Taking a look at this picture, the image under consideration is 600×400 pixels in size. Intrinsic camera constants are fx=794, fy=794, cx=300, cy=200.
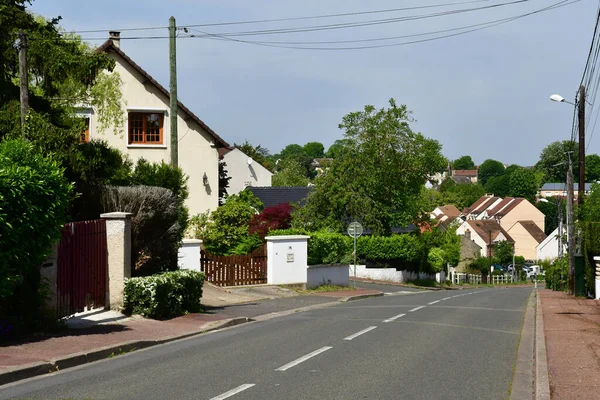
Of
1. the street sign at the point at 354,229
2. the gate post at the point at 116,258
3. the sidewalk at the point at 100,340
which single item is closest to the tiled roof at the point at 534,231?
the street sign at the point at 354,229

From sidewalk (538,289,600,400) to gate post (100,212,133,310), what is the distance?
8702 millimetres

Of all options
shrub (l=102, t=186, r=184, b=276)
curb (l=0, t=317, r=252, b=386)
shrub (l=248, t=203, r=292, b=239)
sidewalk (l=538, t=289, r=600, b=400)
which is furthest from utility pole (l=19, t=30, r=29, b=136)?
shrub (l=248, t=203, r=292, b=239)

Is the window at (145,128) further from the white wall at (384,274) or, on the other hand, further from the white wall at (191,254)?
the white wall at (384,274)

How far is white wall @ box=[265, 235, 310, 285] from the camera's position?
1120 inches

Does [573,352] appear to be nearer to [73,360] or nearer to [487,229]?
[73,360]

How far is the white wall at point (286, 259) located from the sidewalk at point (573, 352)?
381 inches

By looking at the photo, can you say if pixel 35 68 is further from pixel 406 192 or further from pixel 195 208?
pixel 406 192

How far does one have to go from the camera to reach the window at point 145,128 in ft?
123

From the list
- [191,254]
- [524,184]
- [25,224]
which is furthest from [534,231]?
[25,224]

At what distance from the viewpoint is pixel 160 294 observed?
16969 millimetres

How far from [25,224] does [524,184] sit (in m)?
163

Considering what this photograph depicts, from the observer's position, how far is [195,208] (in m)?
39.2

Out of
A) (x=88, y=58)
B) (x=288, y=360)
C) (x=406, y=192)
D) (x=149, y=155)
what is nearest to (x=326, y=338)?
(x=288, y=360)

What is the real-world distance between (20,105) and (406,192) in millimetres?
43392
